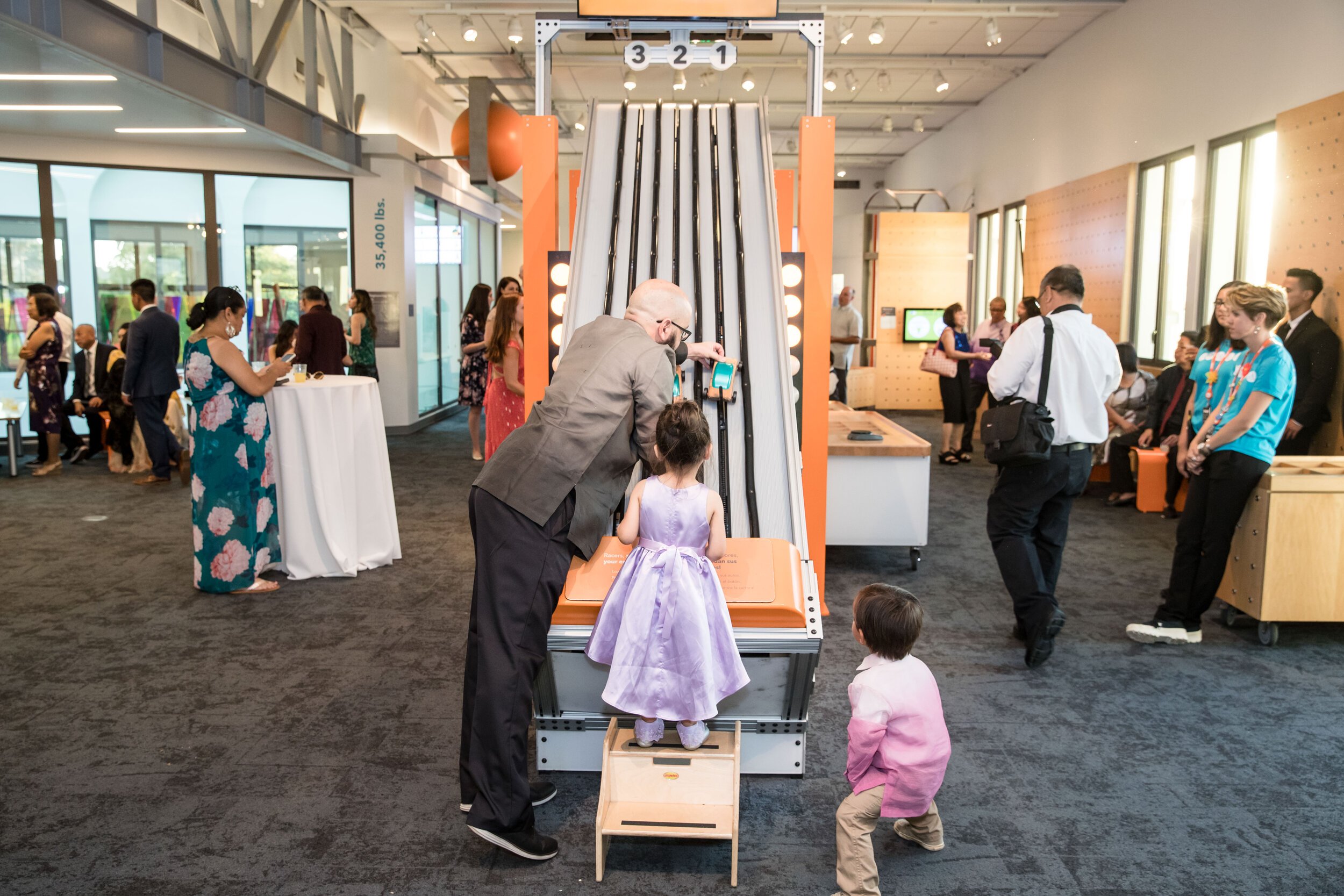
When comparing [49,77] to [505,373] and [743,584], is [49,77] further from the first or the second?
[743,584]

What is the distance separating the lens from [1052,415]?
14.0ft

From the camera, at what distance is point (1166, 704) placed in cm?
392

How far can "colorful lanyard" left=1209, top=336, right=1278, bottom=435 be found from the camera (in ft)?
14.4

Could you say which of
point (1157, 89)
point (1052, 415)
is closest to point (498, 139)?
point (1157, 89)

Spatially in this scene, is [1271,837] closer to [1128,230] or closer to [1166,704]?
[1166,704]

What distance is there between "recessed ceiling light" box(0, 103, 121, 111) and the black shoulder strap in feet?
24.9

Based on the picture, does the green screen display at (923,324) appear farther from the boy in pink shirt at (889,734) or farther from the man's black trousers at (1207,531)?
the boy in pink shirt at (889,734)

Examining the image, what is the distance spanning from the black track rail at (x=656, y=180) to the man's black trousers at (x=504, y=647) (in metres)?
2.17

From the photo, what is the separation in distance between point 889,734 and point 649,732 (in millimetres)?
668

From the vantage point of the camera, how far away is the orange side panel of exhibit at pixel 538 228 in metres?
4.69

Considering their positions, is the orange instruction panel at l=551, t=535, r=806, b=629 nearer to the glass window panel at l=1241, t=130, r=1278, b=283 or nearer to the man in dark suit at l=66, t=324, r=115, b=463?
the glass window panel at l=1241, t=130, r=1278, b=283

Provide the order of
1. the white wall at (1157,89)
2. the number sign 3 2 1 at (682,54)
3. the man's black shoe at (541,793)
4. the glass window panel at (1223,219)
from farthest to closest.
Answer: the glass window panel at (1223,219)
the white wall at (1157,89)
the number sign 3 2 1 at (682,54)
the man's black shoe at (541,793)

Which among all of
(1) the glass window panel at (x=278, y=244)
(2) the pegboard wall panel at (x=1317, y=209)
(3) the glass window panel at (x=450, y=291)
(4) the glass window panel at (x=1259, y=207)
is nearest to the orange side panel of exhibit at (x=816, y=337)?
(2) the pegboard wall panel at (x=1317, y=209)

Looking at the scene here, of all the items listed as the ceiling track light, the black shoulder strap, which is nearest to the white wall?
the ceiling track light
